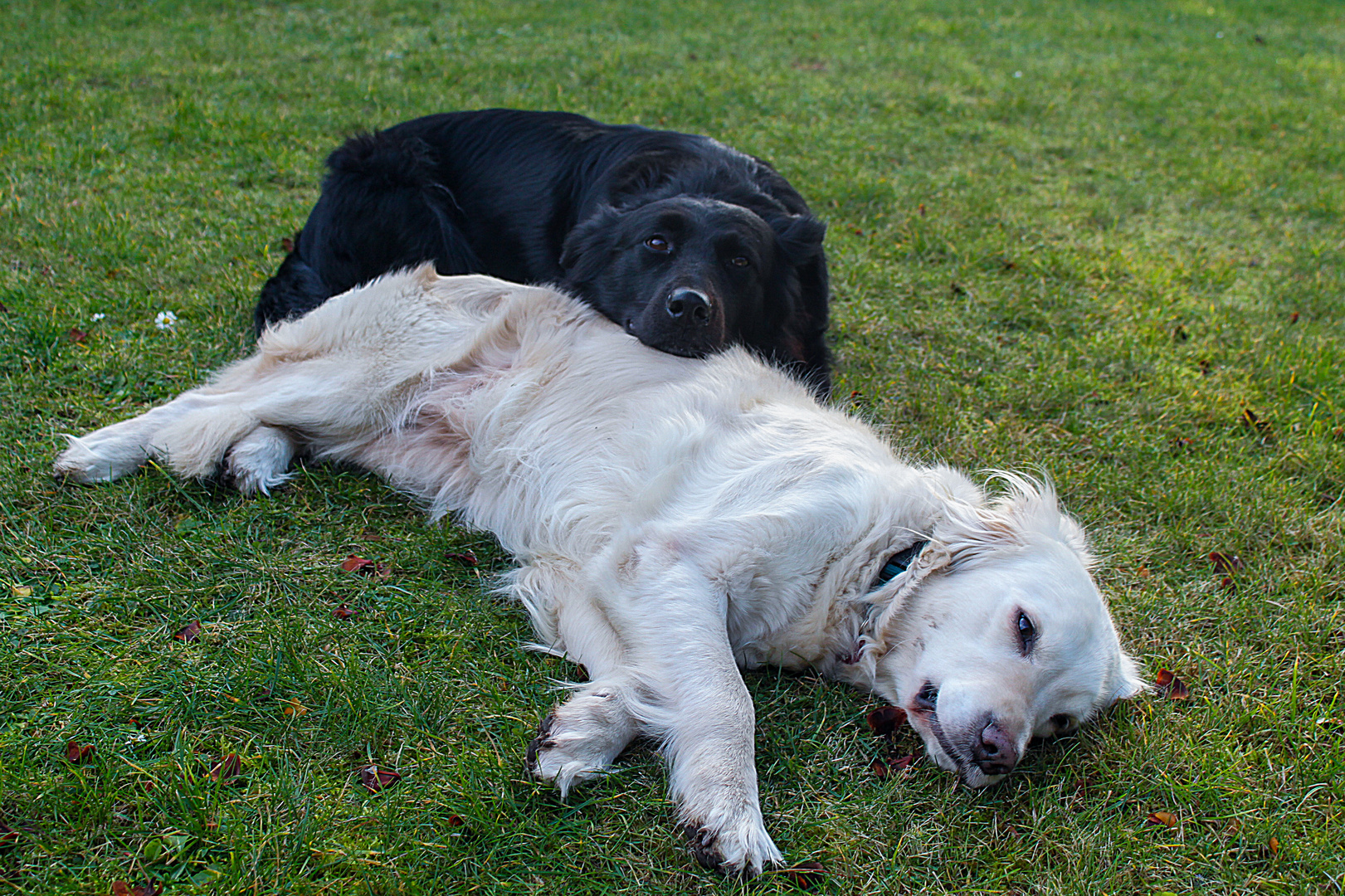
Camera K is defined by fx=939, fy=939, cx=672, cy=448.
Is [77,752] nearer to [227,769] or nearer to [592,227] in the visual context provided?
[227,769]

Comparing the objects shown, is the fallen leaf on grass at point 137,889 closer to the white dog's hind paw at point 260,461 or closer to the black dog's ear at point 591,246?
the white dog's hind paw at point 260,461

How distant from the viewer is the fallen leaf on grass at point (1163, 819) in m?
2.39

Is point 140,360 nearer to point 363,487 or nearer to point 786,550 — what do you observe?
point 363,487

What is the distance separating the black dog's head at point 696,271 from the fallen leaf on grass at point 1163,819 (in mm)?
2079

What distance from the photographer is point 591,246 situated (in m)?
4.04

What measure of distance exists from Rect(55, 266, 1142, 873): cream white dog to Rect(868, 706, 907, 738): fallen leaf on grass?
6cm

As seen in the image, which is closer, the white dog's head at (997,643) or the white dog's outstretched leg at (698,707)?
the white dog's outstretched leg at (698,707)

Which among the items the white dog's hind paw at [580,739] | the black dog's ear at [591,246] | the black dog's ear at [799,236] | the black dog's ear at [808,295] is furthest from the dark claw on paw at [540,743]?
the black dog's ear at [799,236]

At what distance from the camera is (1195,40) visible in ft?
40.8

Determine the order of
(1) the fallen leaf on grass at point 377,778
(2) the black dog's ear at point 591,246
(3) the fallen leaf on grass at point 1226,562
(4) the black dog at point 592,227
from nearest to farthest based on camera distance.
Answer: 1. (1) the fallen leaf on grass at point 377,778
2. (3) the fallen leaf on grass at point 1226,562
3. (4) the black dog at point 592,227
4. (2) the black dog's ear at point 591,246

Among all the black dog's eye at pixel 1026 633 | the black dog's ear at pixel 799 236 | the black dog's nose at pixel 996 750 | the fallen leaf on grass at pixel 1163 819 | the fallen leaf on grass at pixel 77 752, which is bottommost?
the fallen leaf on grass at pixel 77 752

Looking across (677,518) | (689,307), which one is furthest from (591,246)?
(677,518)

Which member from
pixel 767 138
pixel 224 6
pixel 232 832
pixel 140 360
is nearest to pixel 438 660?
pixel 232 832

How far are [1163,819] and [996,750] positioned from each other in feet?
1.65
